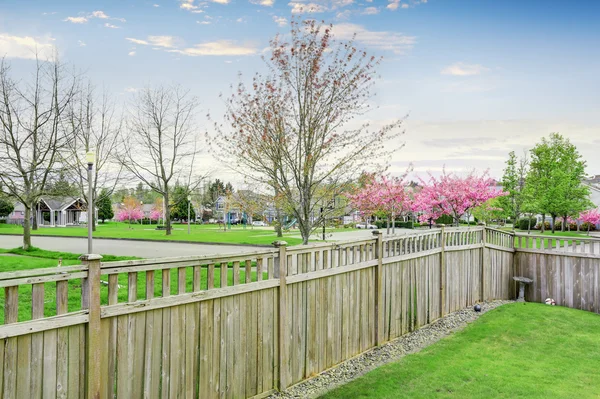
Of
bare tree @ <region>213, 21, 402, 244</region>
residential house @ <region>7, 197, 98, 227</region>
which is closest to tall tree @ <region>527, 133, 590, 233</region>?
bare tree @ <region>213, 21, 402, 244</region>

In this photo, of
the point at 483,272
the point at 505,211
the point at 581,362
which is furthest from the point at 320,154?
the point at 505,211

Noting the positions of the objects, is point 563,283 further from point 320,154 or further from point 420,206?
point 420,206

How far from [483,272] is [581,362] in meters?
3.56

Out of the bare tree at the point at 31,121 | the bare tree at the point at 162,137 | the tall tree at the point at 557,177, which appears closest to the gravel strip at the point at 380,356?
the bare tree at the point at 31,121

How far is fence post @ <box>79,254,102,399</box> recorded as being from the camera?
8.80ft

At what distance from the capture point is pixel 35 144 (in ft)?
→ 48.2

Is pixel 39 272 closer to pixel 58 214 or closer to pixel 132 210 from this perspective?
pixel 58 214

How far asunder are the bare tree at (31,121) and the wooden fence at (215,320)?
954 centimetres

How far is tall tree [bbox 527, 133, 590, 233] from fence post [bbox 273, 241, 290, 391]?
29774mm

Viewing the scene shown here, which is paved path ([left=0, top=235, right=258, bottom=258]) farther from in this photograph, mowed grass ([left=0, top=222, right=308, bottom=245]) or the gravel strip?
the gravel strip

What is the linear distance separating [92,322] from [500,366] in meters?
4.64

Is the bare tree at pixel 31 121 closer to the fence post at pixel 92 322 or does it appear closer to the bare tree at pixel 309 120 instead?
the bare tree at pixel 309 120

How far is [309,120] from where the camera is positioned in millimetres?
8312

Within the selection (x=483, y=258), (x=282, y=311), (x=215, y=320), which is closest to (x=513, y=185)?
(x=483, y=258)
